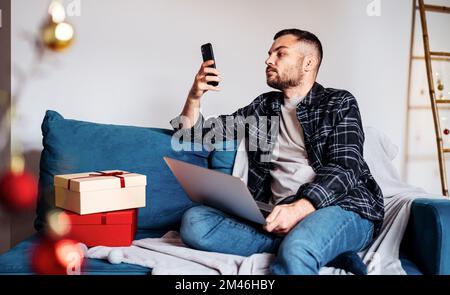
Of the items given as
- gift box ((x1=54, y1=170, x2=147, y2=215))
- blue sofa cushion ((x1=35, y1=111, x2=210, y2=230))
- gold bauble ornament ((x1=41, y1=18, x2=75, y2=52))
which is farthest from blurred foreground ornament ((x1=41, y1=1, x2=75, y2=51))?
gift box ((x1=54, y1=170, x2=147, y2=215))

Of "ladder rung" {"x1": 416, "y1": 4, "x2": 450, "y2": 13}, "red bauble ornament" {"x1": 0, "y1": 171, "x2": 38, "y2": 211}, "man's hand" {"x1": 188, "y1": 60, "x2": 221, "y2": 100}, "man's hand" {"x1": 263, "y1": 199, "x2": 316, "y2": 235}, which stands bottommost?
"red bauble ornament" {"x1": 0, "y1": 171, "x2": 38, "y2": 211}

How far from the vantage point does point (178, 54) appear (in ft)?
6.61

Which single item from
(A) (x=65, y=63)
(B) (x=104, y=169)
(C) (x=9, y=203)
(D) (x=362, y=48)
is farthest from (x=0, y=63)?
(D) (x=362, y=48)

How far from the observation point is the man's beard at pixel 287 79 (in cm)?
155

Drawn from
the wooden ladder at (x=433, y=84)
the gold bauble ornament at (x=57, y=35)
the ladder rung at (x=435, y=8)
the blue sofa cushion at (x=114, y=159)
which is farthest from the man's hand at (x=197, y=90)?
the ladder rung at (x=435, y=8)

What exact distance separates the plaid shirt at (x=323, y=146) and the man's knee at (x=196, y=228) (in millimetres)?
257

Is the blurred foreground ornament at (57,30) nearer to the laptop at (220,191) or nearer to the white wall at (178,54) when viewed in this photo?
the white wall at (178,54)

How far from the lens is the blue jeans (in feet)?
3.44

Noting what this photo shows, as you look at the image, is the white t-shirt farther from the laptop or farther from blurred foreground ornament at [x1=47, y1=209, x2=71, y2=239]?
blurred foreground ornament at [x1=47, y1=209, x2=71, y2=239]

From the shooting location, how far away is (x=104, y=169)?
→ 4.95 feet

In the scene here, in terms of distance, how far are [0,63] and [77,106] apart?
0.35 meters

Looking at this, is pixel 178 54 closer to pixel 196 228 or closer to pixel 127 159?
pixel 127 159

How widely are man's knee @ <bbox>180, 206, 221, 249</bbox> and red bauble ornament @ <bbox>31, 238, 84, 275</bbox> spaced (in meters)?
0.28

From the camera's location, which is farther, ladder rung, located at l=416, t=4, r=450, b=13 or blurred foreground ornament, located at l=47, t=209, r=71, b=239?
ladder rung, located at l=416, t=4, r=450, b=13
